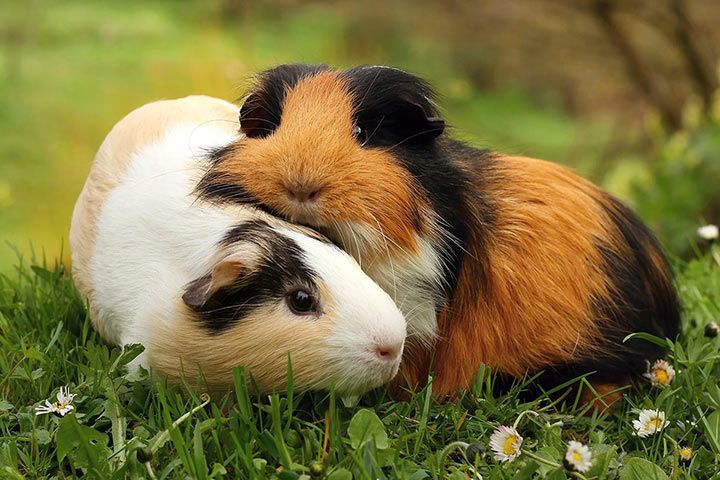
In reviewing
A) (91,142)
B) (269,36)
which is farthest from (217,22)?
(91,142)

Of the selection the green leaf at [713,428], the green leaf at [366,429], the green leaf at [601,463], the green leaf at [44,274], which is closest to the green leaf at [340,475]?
the green leaf at [366,429]

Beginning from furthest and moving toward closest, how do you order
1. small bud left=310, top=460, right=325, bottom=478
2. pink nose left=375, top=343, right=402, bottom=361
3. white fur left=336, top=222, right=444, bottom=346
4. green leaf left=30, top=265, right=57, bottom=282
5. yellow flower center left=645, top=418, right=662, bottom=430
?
green leaf left=30, top=265, right=57, bottom=282, yellow flower center left=645, top=418, right=662, bottom=430, white fur left=336, top=222, right=444, bottom=346, pink nose left=375, top=343, right=402, bottom=361, small bud left=310, top=460, right=325, bottom=478

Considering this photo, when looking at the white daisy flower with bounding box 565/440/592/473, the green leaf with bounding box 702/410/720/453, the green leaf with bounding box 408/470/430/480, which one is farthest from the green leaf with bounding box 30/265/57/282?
the green leaf with bounding box 702/410/720/453

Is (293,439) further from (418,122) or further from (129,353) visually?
(418,122)

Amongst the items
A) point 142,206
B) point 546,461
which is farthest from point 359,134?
point 546,461

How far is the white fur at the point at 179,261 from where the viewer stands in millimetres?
1997

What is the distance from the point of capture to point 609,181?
7.40m

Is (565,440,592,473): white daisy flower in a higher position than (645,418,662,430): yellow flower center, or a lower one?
higher

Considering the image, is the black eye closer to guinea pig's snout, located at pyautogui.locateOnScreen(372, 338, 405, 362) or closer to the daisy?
guinea pig's snout, located at pyautogui.locateOnScreen(372, 338, 405, 362)

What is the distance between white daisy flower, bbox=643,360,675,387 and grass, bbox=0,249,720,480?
4 centimetres

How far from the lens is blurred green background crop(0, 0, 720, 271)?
6.36 metres

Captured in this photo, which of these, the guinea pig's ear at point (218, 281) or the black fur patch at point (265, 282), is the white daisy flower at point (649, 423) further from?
the guinea pig's ear at point (218, 281)

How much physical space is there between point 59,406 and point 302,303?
2.28 ft

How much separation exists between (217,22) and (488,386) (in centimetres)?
707
